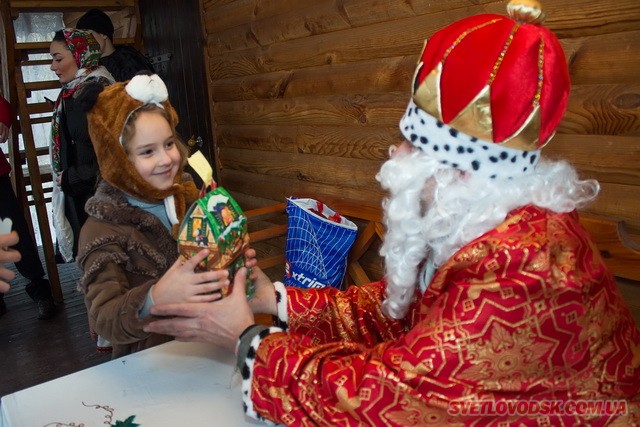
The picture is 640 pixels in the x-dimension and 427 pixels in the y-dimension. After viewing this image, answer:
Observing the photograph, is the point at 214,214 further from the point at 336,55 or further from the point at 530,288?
the point at 336,55

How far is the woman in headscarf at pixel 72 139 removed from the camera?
3.19m

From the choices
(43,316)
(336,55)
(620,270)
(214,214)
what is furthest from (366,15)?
(43,316)

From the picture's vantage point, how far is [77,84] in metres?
3.30

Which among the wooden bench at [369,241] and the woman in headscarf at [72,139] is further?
the woman in headscarf at [72,139]

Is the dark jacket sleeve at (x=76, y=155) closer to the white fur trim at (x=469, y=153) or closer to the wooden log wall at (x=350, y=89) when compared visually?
the wooden log wall at (x=350, y=89)

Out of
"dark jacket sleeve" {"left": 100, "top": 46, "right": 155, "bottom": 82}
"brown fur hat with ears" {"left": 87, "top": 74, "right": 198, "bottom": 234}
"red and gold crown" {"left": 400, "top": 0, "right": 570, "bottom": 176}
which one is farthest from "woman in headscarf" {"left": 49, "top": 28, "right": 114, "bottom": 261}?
"red and gold crown" {"left": 400, "top": 0, "right": 570, "bottom": 176}

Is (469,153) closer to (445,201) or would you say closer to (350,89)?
(445,201)

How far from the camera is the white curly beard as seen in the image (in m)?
1.09

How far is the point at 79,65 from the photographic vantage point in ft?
11.2

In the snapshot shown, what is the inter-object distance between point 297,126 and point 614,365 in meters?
2.38

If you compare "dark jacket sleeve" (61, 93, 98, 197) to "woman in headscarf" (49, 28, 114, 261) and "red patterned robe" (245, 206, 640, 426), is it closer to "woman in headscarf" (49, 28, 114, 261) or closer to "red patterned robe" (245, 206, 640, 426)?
"woman in headscarf" (49, 28, 114, 261)

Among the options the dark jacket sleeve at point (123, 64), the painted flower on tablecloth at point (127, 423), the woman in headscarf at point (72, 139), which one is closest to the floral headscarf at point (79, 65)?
the woman in headscarf at point (72, 139)

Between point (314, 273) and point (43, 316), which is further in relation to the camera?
point (43, 316)

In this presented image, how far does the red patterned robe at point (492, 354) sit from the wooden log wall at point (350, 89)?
76 centimetres
